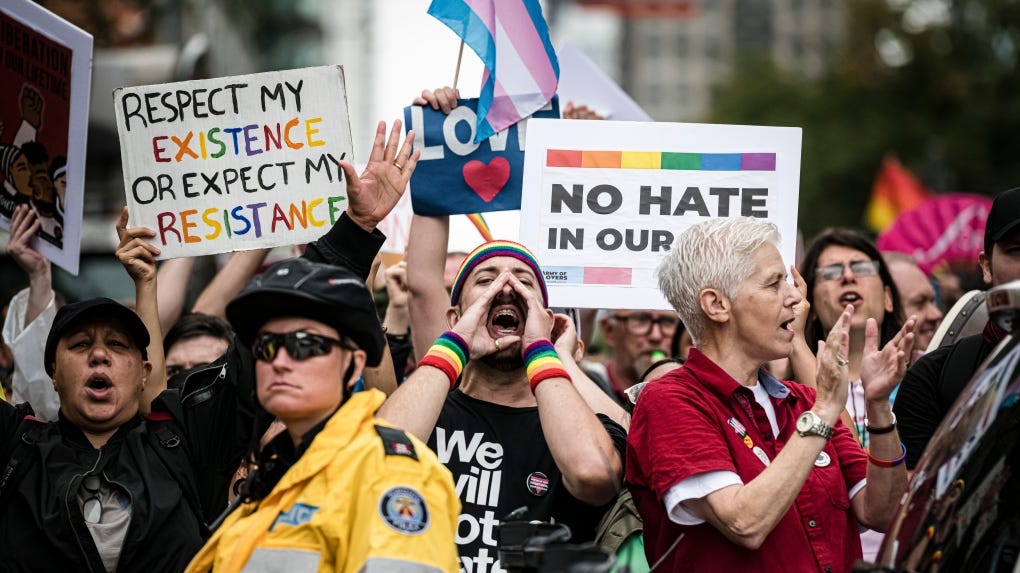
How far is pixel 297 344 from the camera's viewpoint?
3.83 m

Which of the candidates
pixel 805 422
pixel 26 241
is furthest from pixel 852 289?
pixel 26 241

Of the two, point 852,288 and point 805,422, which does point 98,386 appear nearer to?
point 805,422

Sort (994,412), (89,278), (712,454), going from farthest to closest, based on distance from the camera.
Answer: (89,278), (712,454), (994,412)

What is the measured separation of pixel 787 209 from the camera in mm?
6055

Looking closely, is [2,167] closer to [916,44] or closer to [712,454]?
[712,454]

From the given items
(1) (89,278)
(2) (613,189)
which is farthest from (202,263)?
(2) (613,189)

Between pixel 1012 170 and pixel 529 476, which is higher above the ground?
pixel 1012 170

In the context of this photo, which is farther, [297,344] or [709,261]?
[709,261]

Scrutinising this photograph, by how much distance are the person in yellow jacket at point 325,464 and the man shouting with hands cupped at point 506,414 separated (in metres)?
0.78

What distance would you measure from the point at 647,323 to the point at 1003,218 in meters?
3.22

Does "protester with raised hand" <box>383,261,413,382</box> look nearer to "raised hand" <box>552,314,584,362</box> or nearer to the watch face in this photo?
"raised hand" <box>552,314,584,362</box>

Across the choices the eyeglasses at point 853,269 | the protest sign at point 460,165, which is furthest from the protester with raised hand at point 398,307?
the eyeglasses at point 853,269

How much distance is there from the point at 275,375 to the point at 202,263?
10617mm

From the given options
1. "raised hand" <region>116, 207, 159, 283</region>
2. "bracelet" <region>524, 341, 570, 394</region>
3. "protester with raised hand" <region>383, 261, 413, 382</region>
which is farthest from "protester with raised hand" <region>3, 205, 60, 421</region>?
"bracelet" <region>524, 341, 570, 394</region>
